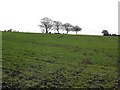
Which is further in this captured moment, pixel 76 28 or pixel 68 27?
pixel 76 28

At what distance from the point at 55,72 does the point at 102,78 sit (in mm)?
4646

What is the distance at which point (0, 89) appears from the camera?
1777 centimetres

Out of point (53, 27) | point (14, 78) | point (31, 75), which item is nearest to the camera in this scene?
point (14, 78)

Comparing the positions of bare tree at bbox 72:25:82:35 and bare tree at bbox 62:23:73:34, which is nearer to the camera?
bare tree at bbox 62:23:73:34

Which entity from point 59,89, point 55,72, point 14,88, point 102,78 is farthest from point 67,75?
point 14,88

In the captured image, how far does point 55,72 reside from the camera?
25.9 m

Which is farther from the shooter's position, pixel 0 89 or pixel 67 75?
pixel 67 75

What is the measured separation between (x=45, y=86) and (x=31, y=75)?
3.91 m

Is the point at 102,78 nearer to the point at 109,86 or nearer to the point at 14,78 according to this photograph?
the point at 109,86

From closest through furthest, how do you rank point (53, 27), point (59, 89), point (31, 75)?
1. point (59, 89)
2. point (31, 75)
3. point (53, 27)

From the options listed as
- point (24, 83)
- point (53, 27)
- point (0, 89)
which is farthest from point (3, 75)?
point (53, 27)

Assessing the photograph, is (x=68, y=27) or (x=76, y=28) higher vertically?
(x=68, y=27)

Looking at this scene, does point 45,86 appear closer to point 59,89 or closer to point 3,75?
point 59,89

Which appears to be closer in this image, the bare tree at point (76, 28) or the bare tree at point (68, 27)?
the bare tree at point (68, 27)
